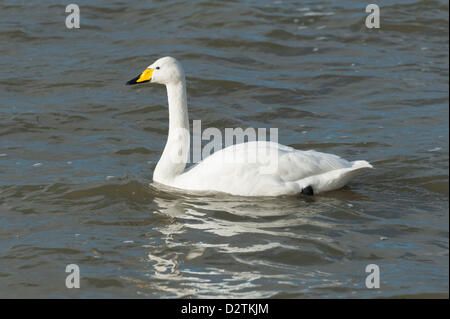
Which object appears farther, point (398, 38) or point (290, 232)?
point (398, 38)

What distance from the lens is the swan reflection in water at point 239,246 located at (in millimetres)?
7508

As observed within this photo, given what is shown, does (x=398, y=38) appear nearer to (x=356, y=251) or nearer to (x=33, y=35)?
(x=33, y=35)

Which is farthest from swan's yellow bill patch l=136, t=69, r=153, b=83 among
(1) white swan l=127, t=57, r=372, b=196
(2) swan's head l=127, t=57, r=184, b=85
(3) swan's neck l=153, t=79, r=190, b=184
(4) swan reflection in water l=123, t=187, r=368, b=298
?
(4) swan reflection in water l=123, t=187, r=368, b=298

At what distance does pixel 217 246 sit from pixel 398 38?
919 centimetres

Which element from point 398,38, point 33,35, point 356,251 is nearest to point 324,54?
point 398,38

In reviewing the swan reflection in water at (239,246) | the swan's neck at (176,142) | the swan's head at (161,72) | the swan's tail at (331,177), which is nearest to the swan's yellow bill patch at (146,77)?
the swan's head at (161,72)

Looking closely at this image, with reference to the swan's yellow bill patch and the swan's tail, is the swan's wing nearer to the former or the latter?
the swan's tail

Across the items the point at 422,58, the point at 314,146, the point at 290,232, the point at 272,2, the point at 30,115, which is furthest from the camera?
the point at 272,2

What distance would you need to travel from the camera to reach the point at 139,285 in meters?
7.58

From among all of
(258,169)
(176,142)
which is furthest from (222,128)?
(258,169)

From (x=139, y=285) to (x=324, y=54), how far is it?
902cm

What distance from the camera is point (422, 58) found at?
1512cm
